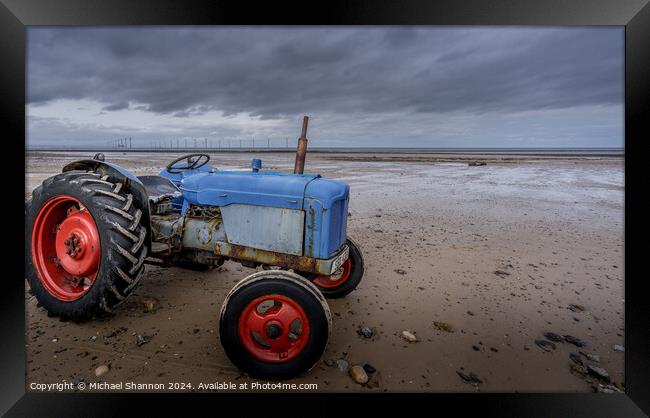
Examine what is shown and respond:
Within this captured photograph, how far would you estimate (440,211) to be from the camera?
24.8 feet

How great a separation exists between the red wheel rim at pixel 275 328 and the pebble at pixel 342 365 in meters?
0.36

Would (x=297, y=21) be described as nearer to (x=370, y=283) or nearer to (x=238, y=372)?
(x=238, y=372)

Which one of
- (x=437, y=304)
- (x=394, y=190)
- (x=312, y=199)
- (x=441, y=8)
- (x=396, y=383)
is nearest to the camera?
(x=441, y=8)

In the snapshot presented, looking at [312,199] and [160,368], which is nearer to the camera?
[160,368]

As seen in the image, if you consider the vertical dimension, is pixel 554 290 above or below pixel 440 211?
below

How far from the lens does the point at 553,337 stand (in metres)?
2.62

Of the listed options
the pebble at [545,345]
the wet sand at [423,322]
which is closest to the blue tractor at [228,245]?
the wet sand at [423,322]

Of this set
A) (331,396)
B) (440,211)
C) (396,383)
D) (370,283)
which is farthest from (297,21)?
(440,211)

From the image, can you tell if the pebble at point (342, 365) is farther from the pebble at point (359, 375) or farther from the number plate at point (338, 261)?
the number plate at point (338, 261)

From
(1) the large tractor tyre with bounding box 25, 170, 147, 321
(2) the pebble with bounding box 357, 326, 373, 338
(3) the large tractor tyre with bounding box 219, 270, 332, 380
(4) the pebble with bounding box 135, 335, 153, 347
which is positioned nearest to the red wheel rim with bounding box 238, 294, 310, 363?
(3) the large tractor tyre with bounding box 219, 270, 332, 380

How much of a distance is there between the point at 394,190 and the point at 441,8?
367 inches

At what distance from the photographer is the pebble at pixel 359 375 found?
6.85ft

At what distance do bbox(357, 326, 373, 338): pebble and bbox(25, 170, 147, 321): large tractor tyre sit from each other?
1918 mm

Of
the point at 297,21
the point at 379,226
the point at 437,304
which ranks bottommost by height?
the point at 437,304
